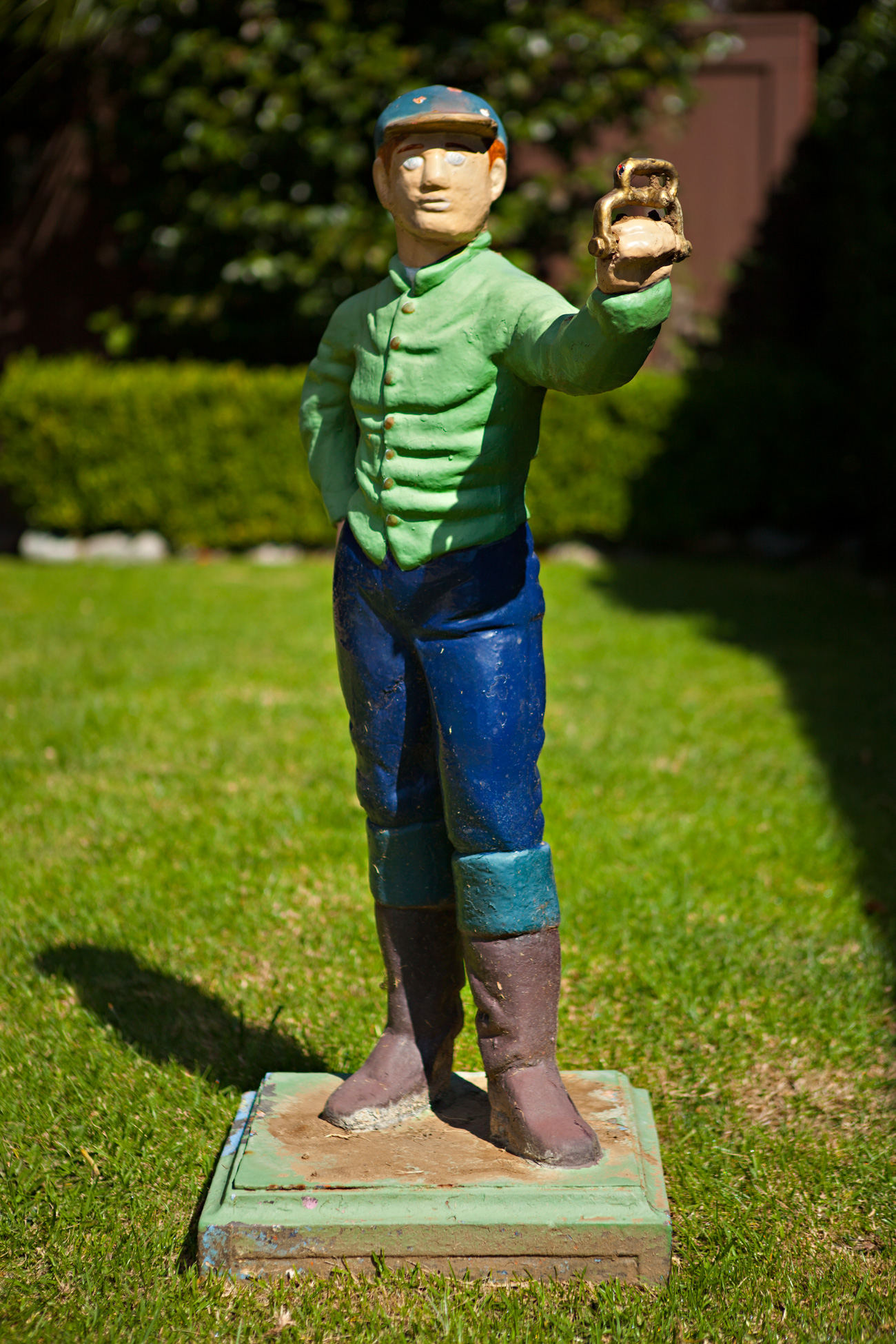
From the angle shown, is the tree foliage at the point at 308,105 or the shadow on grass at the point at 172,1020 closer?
the shadow on grass at the point at 172,1020

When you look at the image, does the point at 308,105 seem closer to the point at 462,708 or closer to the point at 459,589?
the point at 459,589

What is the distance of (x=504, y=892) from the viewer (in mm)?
2271

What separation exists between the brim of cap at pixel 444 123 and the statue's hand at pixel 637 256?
0.52 m

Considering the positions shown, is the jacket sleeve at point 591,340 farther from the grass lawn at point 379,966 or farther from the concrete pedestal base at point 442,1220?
the grass lawn at point 379,966

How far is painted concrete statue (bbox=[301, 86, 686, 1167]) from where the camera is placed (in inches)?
86.7

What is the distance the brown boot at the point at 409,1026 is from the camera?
8.08 feet

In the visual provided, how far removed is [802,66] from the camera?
31.0 feet

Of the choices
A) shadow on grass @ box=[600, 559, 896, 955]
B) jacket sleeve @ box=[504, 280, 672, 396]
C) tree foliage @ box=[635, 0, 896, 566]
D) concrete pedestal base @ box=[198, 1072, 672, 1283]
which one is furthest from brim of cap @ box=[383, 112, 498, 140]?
tree foliage @ box=[635, 0, 896, 566]

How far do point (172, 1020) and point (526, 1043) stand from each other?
1140 millimetres

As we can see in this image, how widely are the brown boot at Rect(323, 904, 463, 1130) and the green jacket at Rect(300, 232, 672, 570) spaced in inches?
29.9

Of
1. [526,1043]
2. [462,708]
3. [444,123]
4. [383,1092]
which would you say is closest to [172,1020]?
[383,1092]

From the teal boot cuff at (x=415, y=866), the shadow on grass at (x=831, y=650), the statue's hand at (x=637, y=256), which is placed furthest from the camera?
the shadow on grass at (x=831, y=650)

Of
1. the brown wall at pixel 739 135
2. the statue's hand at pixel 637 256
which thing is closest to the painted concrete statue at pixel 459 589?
the statue's hand at pixel 637 256

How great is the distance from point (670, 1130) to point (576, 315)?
1.76m
